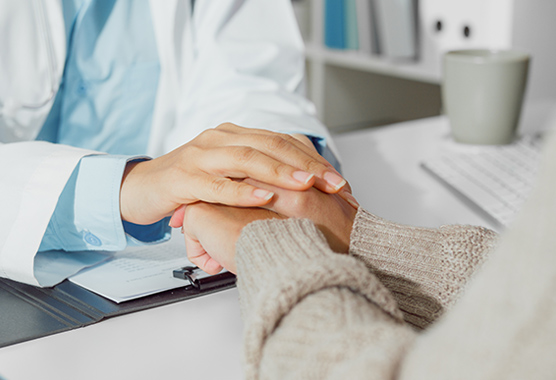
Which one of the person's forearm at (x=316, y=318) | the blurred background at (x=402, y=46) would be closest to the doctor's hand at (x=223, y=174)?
the person's forearm at (x=316, y=318)

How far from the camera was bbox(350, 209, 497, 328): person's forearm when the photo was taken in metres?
0.43

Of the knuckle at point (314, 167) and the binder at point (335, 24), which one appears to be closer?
the knuckle at point (314, 167)

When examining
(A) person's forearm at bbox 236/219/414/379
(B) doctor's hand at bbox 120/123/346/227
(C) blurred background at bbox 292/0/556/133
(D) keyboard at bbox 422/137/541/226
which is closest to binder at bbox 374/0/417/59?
(C) blurred background at bbox 292/0/556/133

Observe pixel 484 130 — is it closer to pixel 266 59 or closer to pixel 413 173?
pixel 413 173

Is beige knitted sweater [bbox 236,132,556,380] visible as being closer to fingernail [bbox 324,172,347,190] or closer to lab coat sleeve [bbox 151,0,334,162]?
fingernail [bbox 324,172,347,190]

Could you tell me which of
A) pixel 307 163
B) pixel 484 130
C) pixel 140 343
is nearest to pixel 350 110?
pixel 484 130

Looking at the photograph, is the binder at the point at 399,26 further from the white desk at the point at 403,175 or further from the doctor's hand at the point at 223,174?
the doctor's hand at the point at 223,174

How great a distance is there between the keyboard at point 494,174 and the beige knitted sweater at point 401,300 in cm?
24

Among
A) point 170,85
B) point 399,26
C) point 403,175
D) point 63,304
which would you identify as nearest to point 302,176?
point 63,304

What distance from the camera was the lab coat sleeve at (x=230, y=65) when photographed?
797mm

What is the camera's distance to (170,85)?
89cm

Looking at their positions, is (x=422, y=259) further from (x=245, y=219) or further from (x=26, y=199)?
(x=26, y=199)

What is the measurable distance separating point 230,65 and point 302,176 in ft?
1.32

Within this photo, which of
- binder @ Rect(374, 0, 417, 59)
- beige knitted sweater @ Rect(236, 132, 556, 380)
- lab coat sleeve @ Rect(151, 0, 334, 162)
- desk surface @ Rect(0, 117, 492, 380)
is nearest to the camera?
beige knitted sweater @ Rect(236, 132, 556, 380)
